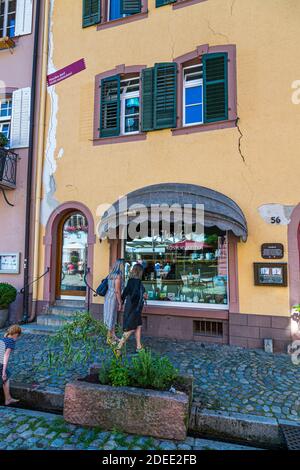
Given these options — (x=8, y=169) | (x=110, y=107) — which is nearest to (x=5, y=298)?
(x=8, y=169)

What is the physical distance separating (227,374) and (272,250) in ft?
8.47

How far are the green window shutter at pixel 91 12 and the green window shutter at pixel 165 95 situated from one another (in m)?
2.49

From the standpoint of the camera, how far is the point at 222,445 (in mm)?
3131

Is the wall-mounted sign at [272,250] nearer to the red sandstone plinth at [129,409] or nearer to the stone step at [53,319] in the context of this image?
the red sandstone plinth at [129,409]

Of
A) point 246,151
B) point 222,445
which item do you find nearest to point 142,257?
point 246,151

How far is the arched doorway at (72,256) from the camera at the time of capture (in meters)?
7.95

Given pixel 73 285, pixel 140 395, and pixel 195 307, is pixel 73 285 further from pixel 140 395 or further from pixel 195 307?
pixel 140 395

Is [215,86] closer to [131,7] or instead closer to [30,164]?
[131,7]

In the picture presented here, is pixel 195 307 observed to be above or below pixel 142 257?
below

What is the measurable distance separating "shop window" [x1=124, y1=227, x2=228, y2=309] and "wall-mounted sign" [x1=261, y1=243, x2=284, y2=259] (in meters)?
0.87

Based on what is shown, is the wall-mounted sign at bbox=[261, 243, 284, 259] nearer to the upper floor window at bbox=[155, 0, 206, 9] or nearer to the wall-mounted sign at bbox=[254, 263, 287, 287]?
the wall-mounted sign at bbox=[254, 263, 287, 287]

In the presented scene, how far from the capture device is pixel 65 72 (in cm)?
829
